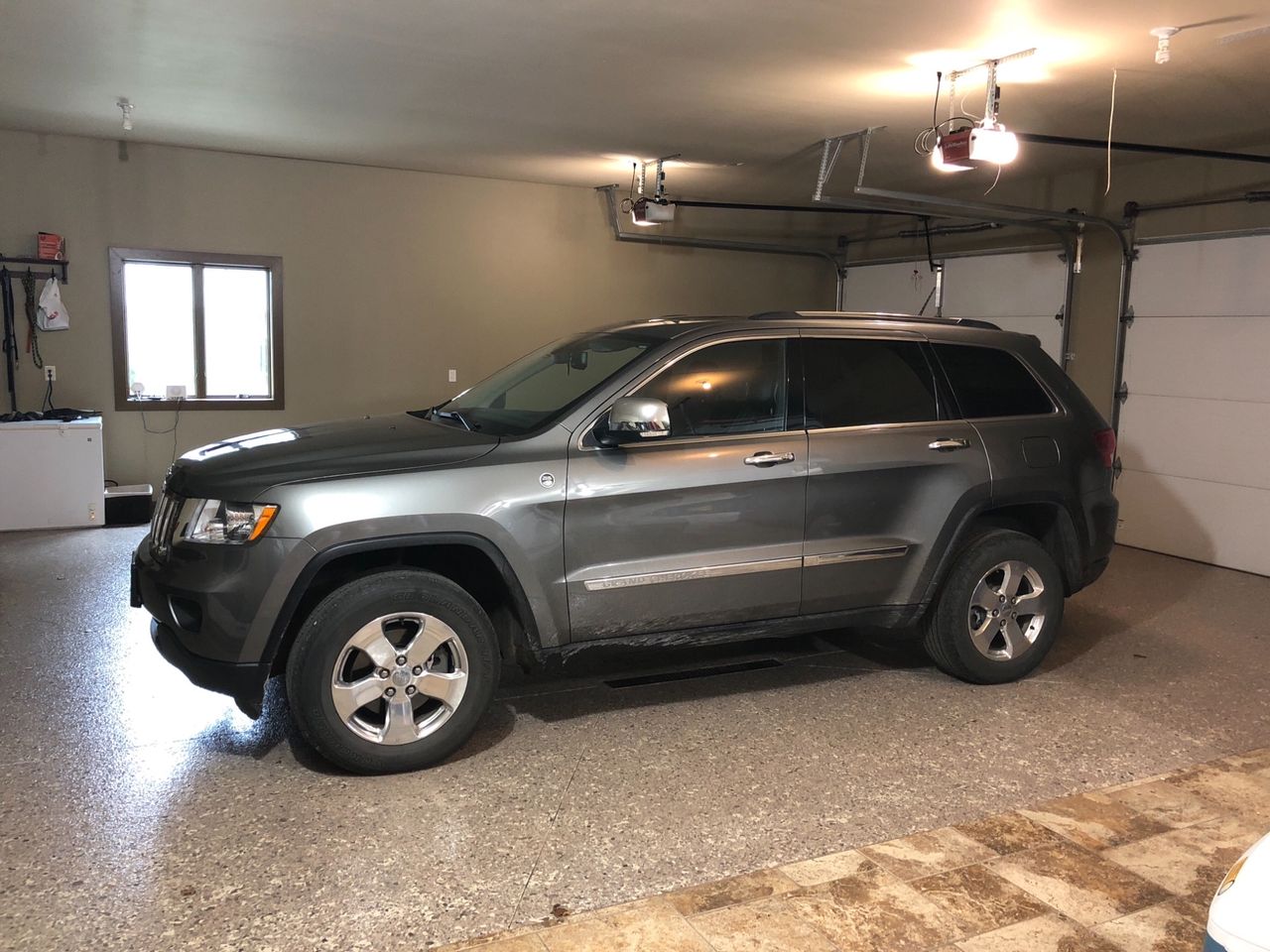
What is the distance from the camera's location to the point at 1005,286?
982 centimetres

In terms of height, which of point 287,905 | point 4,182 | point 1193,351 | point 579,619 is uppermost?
point 4,182

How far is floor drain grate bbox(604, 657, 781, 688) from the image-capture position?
4.72 metres

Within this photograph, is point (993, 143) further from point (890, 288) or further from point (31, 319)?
point (31, 319)

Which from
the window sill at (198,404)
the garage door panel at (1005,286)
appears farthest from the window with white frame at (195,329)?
the garage door panel at (1005,286)

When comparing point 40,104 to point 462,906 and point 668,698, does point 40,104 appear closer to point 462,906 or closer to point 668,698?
point 668,698

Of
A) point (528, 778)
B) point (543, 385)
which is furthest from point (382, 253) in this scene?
point (528, 778)

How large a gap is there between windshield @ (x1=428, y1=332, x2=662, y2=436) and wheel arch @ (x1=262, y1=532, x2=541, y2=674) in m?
0.52

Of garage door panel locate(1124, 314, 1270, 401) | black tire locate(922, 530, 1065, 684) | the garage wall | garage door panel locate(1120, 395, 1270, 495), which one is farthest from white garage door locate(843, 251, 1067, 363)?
black tire locate(922, 530, 1065, 684)

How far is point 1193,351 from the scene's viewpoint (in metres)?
8.02

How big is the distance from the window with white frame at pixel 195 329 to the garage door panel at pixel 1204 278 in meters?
7.68

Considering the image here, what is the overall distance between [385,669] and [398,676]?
0.05 meters

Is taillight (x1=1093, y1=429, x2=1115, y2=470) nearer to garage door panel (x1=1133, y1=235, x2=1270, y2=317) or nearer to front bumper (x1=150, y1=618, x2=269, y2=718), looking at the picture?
garage door panel (x1=1133, y1=235, x2=1270, y2=317)

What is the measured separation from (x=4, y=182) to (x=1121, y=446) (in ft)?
31.8

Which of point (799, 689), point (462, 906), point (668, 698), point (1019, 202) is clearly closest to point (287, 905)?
point (462, 906)
